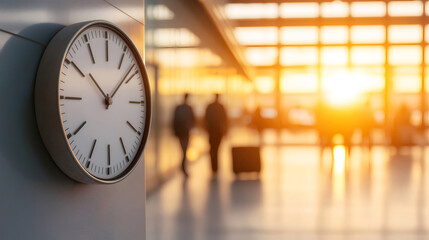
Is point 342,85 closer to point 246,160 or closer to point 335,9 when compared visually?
point 335,9

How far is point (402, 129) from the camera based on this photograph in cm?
2009

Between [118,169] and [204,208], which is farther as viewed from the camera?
[204,208]

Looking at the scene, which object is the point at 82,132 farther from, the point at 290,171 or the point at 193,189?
the point at 290,171

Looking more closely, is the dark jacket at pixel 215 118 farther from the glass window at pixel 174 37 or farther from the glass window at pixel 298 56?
the glass window at pixel 298 56

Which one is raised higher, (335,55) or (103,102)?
(335,55)

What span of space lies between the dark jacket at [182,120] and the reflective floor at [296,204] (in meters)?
1.11

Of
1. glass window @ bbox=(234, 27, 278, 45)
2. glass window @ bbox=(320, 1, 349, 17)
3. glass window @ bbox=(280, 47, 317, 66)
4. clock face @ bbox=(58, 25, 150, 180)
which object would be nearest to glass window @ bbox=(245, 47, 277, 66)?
glass window @ bbox=(234, 27, 278, 45)

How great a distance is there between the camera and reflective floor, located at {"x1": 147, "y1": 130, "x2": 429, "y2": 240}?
20.2ft

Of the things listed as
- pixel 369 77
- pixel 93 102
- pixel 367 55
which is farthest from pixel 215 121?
pixel 369 77

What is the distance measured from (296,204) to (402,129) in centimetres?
1371

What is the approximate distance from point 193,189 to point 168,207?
1.79 meters

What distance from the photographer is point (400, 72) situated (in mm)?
27375

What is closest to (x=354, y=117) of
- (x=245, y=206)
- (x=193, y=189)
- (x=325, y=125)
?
(x=325, y=125)

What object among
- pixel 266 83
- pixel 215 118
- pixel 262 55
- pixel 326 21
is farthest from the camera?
pixel 266 83
